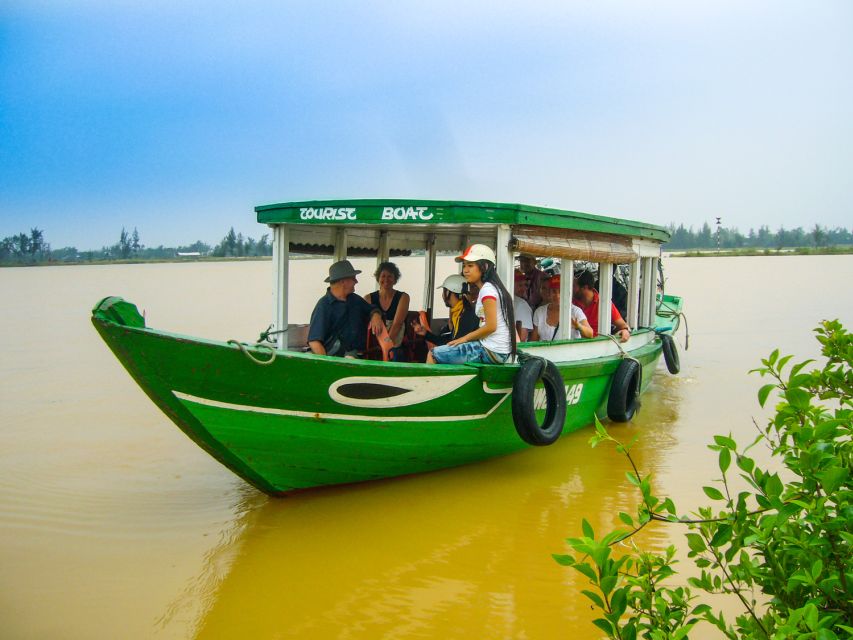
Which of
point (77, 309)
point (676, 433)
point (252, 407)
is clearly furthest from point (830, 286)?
point (252, 407)

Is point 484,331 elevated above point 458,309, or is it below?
below

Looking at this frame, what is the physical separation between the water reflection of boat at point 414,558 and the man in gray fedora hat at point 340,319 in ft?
3.74

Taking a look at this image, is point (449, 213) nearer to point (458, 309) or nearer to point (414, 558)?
point (458, 309)

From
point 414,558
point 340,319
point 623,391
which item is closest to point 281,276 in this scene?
point 340,319

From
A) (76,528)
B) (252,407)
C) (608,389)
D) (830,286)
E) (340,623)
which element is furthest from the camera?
(830,286)

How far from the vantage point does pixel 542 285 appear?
730 centimetres

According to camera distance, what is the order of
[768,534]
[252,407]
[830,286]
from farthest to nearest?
[830,286] < [252,407] < [768,534]

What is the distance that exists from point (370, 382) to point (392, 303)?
207 centimetres

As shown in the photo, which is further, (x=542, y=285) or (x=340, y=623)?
(x=542, y=285)

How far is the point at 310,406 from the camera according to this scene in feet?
14.9

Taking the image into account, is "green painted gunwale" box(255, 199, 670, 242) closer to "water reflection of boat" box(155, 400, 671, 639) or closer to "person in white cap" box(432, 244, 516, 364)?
"person in white cap" box(432, 244, 516, 364)

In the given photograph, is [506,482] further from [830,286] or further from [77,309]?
[830,286]

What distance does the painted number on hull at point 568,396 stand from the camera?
18.5ft

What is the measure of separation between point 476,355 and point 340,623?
84.8 inches
